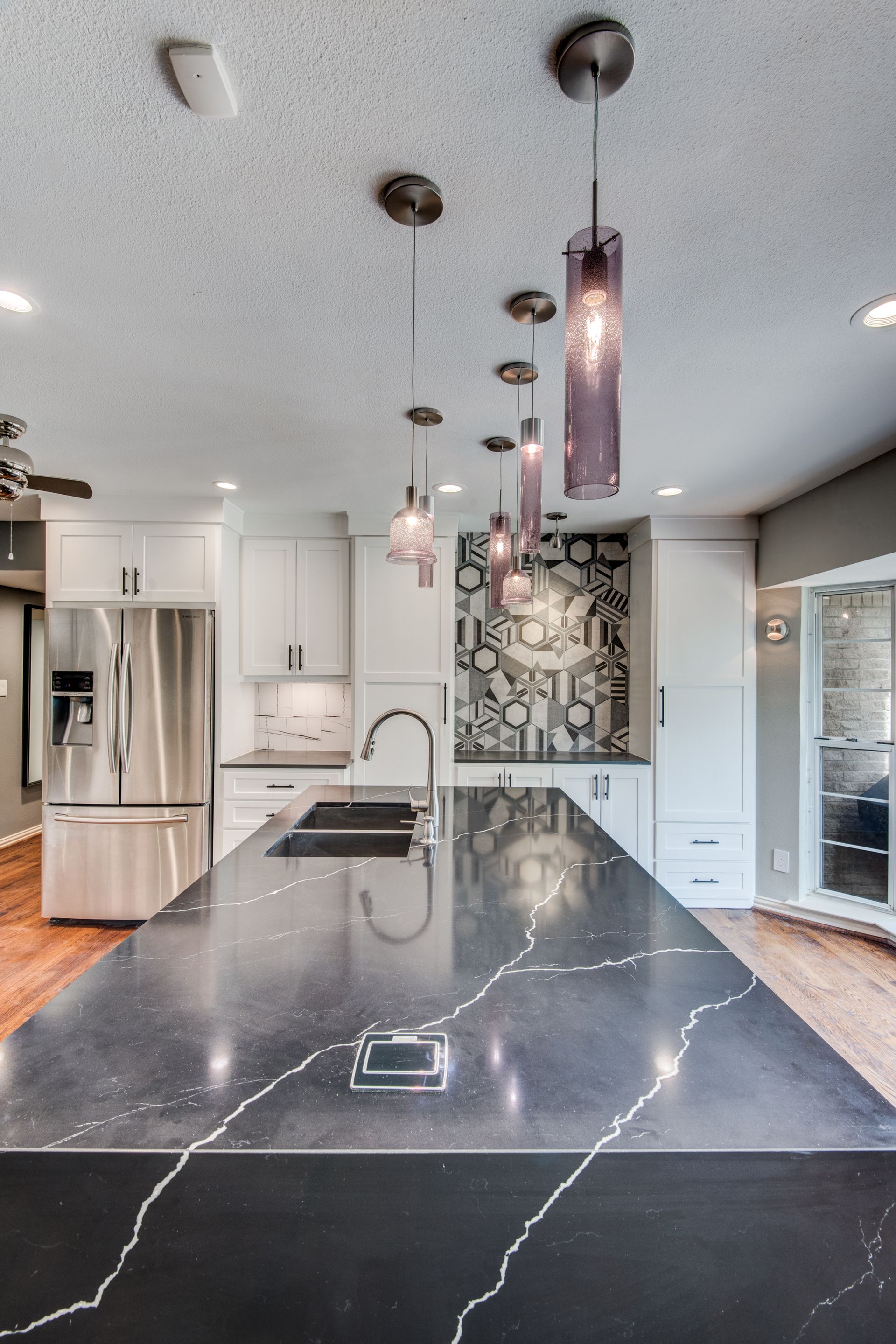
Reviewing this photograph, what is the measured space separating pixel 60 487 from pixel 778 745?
3.88 meters

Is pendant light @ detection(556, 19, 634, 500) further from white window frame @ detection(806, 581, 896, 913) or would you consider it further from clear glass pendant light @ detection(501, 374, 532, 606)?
white window frame @ detection(806, 581, 896, 913)

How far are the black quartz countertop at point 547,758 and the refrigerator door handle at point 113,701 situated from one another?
78.4 inches

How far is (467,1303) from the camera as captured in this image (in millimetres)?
536

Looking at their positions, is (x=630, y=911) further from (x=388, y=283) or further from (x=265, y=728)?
(x=265, y=728)

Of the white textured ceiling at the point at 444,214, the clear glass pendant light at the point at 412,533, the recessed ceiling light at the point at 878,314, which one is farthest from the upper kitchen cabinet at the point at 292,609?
the recessed ceiling light at the point at 878,314

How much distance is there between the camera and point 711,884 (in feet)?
13.4

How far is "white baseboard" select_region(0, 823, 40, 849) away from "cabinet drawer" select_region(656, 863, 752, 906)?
5.09m

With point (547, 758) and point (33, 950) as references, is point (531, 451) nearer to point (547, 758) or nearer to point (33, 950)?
point (547, 758)

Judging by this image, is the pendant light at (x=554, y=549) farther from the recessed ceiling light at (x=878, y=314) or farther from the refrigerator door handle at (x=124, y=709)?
the refrigerator door handle at (x=124, y=709)

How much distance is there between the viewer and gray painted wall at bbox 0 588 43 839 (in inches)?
212

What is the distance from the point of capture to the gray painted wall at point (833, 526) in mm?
2906

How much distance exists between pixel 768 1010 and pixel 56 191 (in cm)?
199

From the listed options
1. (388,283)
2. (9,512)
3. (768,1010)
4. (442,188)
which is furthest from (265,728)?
(768,1010)

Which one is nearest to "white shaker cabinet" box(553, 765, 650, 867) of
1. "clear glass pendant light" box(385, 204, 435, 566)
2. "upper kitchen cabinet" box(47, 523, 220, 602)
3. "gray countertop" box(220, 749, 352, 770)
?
"gray countertop" box(220, 749, 352, 770)
